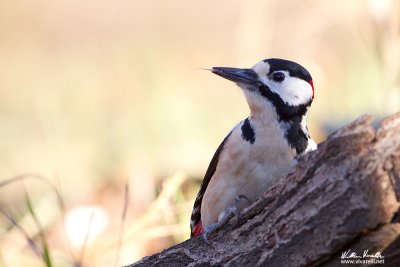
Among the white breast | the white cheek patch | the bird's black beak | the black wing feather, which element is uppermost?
the bird's black beak

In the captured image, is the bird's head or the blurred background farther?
the blurred background

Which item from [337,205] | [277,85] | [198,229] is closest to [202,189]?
Answer: [198,229]

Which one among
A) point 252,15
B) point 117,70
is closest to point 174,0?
point 117,70

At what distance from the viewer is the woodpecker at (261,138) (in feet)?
11.0

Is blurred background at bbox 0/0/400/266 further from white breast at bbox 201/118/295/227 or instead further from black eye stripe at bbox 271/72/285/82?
black eye stripe at bbox 271/72/285/82

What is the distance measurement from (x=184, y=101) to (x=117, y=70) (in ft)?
4.26

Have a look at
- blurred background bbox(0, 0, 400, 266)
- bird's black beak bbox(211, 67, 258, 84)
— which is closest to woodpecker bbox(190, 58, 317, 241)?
bird's black beak bbox(211, 67, 258, 84)

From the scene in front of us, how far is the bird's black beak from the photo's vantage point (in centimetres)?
351

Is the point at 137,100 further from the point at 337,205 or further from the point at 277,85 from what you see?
the point at 337,205

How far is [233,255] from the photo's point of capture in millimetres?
2887

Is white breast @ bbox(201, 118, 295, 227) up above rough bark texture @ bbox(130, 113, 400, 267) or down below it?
above

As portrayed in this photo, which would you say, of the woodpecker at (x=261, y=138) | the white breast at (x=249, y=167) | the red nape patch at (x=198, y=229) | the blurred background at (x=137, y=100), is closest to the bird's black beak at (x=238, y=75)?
the woodpecker at (x=261, y=138)

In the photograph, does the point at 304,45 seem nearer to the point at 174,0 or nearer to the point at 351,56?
the point at 351,56

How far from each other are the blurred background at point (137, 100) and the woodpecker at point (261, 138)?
1.52ft
